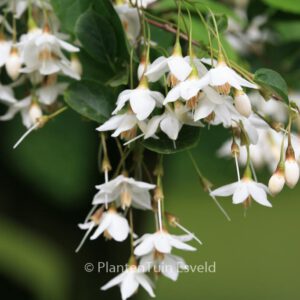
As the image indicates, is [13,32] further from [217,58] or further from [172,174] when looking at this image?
[172,174]

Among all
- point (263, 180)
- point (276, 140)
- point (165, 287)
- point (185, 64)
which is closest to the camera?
point (185, 64)

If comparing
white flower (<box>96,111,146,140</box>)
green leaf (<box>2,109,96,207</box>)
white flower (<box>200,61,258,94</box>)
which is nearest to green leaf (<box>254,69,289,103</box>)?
white flower (<box>200,61,258,94</box>)

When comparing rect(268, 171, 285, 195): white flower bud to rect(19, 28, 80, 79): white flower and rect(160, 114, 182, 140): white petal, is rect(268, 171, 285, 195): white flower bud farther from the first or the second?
rect(19, 28, 80, 79): white flower

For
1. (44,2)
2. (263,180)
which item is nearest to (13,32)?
(44,2)

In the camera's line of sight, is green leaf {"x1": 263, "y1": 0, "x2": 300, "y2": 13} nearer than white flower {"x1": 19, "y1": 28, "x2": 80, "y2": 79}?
No

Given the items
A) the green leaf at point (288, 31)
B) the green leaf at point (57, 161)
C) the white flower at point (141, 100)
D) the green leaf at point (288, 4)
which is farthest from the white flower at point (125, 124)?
the green leaf at point (57, 161)

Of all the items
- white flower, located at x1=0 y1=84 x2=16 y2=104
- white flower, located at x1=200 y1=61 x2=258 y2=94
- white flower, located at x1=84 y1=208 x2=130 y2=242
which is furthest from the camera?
white flower, located at x1=0 y1=84 x2=16 y2=104
